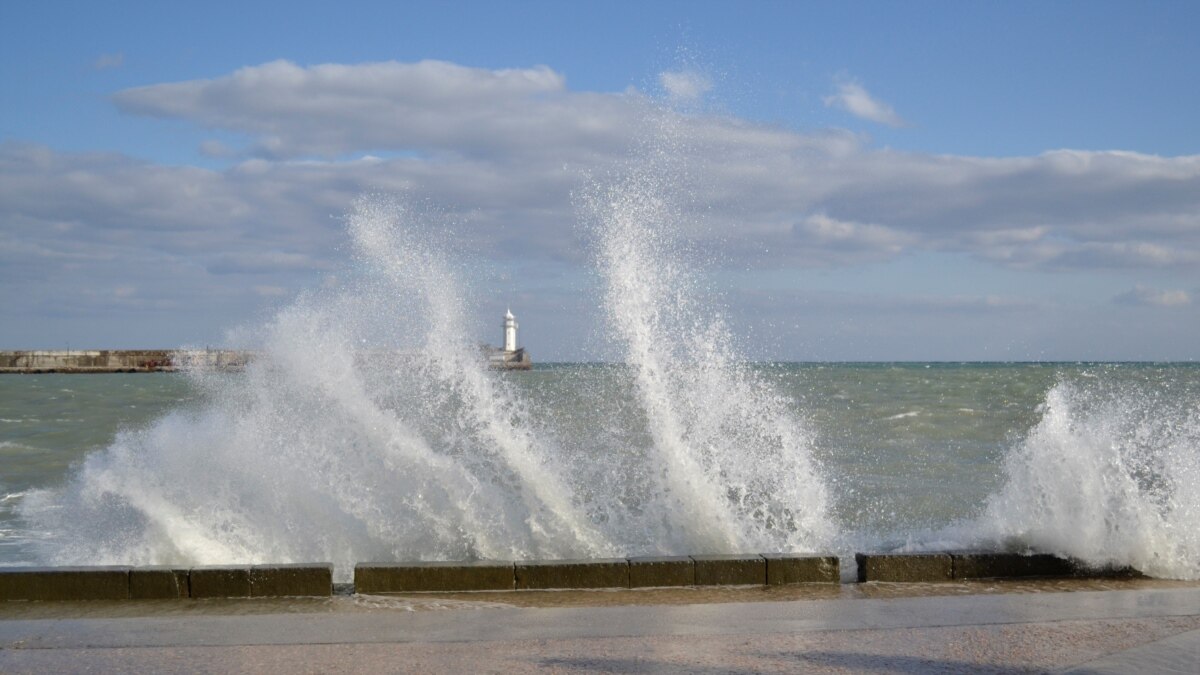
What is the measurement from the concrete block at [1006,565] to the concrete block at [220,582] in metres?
4.54

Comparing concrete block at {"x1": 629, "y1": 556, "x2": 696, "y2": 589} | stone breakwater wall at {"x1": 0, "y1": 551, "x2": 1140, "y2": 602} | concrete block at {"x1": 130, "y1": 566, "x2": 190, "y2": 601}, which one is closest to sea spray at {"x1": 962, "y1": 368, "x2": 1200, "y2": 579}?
stone breakwater wall at {"x1": 0, "y1": 551, "x2": 1140, "y2": 602}

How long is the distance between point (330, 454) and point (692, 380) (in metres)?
3.12

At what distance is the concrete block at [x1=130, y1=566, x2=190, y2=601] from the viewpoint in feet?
23.5

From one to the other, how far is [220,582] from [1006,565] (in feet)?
16.6

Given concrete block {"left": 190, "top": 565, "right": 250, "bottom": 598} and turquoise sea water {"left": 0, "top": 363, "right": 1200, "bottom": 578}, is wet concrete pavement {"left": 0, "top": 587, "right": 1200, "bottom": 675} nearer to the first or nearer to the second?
concrete block {"left": 190, "top": 565, "right": 250, "bottom": 598}

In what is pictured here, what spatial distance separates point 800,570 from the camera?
7.67 m

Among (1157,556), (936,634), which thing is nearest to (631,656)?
(936,634)

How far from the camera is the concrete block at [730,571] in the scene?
299 inches

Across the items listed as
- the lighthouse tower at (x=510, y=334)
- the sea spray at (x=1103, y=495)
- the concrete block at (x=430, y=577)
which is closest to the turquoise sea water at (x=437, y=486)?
the sea spray at (x=1103, y=495)

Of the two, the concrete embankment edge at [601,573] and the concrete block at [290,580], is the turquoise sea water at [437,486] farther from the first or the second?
the concrete block at [290,580]

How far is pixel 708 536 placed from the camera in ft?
30.4

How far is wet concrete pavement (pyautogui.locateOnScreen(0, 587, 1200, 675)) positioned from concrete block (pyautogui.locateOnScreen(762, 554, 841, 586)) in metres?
0.61

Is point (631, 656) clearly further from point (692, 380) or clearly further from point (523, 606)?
point (692, 380)

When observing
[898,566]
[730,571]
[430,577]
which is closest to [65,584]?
[430,577]
